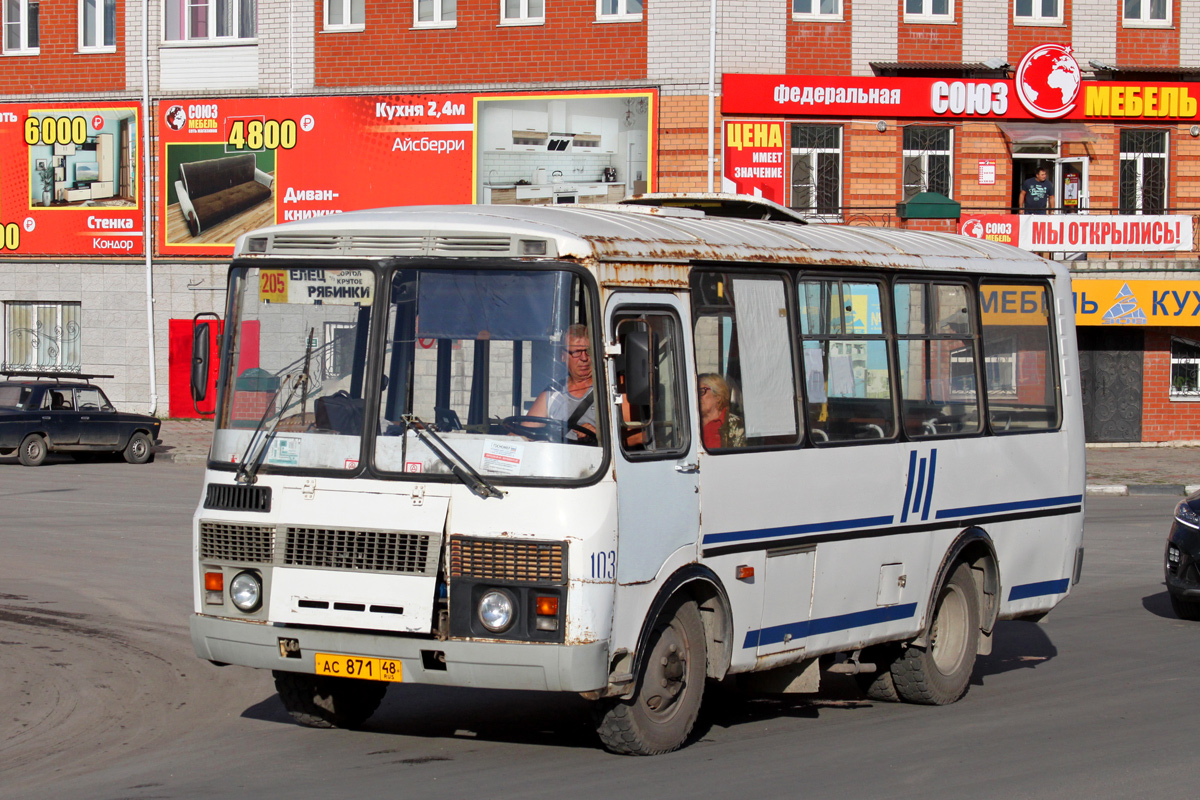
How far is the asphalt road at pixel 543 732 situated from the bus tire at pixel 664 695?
0.36 feet

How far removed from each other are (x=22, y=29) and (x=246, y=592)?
103ft

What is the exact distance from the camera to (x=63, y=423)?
25.7 m

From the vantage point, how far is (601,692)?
6.62 meters

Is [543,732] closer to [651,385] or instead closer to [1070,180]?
[651,385]

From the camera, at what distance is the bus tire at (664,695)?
698 centimetres

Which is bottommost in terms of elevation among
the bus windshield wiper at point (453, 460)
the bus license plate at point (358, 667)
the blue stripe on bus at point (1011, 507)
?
the bus license plate at point (358, 667)

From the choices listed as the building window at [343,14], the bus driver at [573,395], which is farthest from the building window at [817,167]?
the bus driver at [573,395]

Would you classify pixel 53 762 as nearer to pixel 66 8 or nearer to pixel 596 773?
pixel 596 773

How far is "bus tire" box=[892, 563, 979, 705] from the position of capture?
29.5 ft

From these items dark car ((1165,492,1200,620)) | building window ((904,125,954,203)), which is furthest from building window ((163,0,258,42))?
dark car ((1165,492,1200,620))

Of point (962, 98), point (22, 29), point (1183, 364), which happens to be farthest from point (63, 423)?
point (1183, 364)

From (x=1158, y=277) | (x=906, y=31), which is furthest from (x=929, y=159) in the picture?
(x=1158, y=277)

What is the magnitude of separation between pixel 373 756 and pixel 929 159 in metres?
26.4

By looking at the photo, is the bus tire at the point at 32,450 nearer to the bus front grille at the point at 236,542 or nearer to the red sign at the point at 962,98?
the red sign at the point at 962,98
